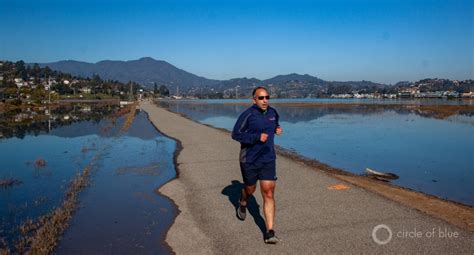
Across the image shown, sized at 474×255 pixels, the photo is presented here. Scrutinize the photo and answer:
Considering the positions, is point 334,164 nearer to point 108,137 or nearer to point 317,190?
point 317,190

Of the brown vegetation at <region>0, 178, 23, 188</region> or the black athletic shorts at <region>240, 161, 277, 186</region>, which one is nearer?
the black athletic shorts at <region>240, 161, 277, 186</region>

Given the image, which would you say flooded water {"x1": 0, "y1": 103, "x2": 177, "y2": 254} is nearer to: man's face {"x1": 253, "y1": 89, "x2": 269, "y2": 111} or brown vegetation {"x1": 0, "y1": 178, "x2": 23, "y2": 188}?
brown vegetation {"x1": 0, "y1": 178, "x2": 23, "y2": 188}

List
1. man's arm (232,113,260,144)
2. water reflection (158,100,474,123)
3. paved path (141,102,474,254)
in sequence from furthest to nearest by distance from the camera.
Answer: water reflection (158,100,474,123) < man's arm (232,113,260,144) < paved path (141,102,474,254)

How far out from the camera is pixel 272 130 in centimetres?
632

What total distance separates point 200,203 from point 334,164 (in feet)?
30.5

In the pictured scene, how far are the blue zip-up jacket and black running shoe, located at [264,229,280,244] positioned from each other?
104cm

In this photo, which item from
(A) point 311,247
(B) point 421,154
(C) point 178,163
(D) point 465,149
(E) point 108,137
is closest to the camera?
(A) point 311,247

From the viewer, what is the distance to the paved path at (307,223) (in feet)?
19.1

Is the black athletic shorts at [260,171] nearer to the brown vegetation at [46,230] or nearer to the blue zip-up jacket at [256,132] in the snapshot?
the blue zip-up jacket at [256,132]

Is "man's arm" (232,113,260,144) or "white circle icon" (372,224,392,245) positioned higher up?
"man's arm" (232,113,260,144)

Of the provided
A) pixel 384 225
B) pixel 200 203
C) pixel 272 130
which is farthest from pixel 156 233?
pixel 384 225

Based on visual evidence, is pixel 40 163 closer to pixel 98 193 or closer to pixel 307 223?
pixel 98 193

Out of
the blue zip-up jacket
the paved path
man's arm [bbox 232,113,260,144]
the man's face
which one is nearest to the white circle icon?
the paved path

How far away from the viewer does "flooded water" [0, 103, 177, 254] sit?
686cm
